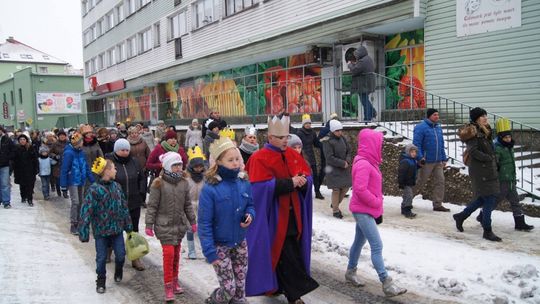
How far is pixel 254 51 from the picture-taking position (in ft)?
63.4

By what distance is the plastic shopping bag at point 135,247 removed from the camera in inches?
228

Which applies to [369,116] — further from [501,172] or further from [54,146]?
[54,146]

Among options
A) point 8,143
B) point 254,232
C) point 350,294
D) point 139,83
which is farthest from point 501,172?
point 139,83

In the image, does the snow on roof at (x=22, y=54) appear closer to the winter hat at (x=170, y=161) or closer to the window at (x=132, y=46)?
the window at (x=132, y=46)

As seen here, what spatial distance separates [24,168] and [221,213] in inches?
397

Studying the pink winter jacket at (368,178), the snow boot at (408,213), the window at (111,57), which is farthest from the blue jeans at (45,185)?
the window at (111,57)

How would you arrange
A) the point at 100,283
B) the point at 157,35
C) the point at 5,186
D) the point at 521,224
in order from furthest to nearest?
the point at 157,35 < the point at 5,186 < the point at 521,224 < the point at 100,283

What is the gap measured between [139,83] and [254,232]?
28.0 m

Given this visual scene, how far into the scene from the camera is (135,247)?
579cm

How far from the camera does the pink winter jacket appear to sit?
16.8 ft

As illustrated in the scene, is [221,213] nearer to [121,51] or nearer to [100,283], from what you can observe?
[100,283]

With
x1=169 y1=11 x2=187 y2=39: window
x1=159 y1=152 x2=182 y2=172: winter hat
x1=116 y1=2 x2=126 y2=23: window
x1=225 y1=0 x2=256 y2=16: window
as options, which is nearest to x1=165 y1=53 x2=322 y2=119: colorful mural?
x1=225 y1=0 x2=256 y2=16: window

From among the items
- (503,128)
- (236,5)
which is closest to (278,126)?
(503,128)

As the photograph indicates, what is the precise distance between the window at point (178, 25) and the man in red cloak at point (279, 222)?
850 inches
